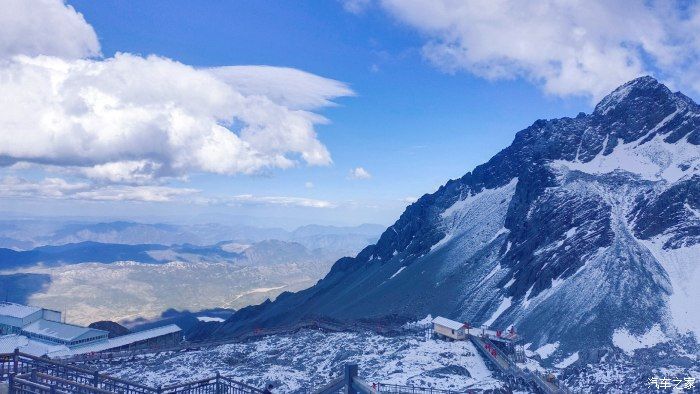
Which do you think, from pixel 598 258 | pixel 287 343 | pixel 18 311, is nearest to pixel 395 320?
pixel 287 343

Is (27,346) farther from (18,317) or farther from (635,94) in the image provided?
(635,94)

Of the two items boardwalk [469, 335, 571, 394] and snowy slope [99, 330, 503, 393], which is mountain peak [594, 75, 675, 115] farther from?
snowy slope [99, 330, 503, 393]

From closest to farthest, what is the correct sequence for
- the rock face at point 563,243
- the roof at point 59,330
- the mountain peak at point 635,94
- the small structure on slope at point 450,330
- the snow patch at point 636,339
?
the snow patch at point 636,339 → the small structure on slope at point 450,330 → the rock face at point 563,243 → the roof at point 59,330 → the mountain peak at point 635,94

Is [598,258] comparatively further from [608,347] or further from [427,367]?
[427,367]

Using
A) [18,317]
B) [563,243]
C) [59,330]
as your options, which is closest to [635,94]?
[563,243]

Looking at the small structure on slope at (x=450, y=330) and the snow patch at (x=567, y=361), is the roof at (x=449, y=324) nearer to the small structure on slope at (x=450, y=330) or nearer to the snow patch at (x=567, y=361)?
the small structure on slope at (x=450, y=330)

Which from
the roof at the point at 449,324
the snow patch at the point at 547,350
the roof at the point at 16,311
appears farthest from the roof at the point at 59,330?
the snow patch at the point at 547,350
